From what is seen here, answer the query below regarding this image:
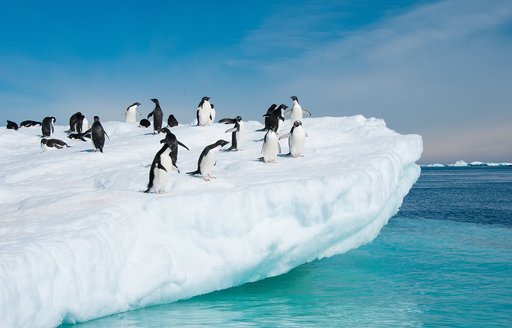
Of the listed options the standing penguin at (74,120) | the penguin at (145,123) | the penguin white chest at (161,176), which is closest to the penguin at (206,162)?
the penguin white chest at (161,176)

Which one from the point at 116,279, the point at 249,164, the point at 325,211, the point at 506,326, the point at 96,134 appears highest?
the point at 96,134

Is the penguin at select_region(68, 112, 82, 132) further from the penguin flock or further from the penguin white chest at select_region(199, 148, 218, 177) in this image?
the penguin white chest at select_region(199, 148, 218, 177)

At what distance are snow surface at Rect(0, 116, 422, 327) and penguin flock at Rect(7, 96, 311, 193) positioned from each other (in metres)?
0.36

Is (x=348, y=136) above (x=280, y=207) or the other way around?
above

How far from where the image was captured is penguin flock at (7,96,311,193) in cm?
1002

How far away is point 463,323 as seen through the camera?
329 inches

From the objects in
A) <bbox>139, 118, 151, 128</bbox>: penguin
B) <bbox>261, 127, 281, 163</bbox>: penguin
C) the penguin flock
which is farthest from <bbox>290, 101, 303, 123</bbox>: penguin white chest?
<bbox>139, 118, 151, 128</bbox>: penguin

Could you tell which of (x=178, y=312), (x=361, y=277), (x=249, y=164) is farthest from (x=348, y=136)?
(x=178, y=312)

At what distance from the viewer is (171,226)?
857cm

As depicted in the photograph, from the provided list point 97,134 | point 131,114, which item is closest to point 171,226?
point 97,134

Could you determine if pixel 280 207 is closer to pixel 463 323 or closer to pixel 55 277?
pixel 463 323

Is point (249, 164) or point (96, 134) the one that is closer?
point (249, 164)

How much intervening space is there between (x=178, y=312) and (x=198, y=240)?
1265 mm

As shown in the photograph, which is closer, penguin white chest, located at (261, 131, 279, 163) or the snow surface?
the snow surface
